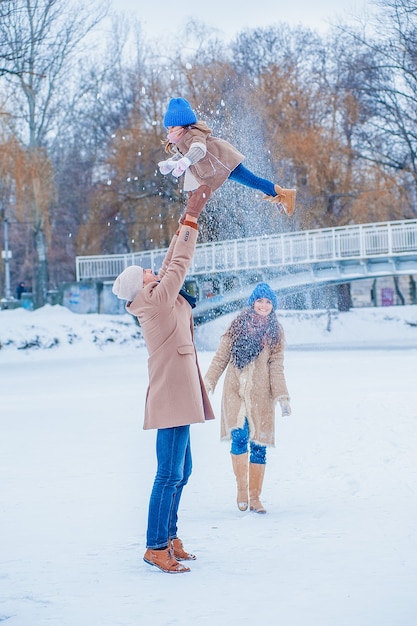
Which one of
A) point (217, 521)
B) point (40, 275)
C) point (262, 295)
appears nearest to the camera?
point (217, 521)

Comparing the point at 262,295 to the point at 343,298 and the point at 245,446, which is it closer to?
the point at 245,446

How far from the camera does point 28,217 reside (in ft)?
139

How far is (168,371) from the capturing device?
6.27 meters

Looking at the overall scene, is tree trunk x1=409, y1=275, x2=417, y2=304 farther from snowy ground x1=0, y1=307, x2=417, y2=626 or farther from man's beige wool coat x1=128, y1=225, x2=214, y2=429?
→ man's beige wool coat x1=128, y1=225, x2=214, y2=429

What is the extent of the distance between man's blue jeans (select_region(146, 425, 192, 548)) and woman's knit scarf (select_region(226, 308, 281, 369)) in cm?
190

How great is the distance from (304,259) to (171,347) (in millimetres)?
29672

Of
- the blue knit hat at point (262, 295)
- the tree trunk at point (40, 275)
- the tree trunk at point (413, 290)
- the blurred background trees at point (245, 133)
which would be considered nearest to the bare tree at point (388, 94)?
the blurred background trees at point (245, 133)

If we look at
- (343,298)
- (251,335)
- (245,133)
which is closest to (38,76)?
(245,133)

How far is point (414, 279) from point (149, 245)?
42.8 ft

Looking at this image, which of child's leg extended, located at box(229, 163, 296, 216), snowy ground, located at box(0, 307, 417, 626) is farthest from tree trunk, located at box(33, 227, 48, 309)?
child's leg extended, located at box(229, 163, 296, 216)

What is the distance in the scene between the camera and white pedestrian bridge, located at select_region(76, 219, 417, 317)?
115 feet

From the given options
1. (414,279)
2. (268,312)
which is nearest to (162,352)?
(268,312)

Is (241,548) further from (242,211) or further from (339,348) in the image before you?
(242,211)

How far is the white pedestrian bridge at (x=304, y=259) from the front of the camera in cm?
3497
